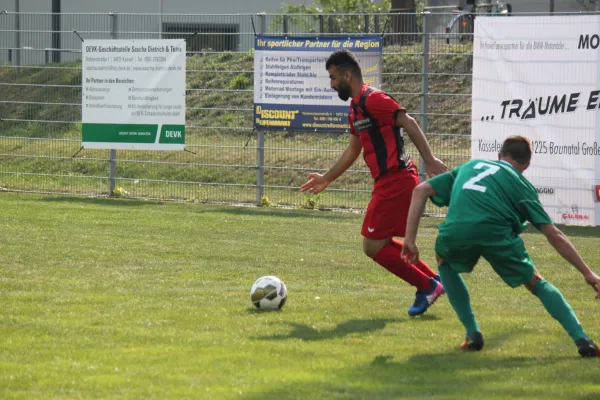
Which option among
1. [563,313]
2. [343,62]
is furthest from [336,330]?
[343,62]

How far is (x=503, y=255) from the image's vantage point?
6.54 m

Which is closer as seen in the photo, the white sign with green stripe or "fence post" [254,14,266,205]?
"fence post" [254,14,266,205]

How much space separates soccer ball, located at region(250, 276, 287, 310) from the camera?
827 centimetres

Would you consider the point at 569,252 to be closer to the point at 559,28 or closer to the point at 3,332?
the point at 3,332

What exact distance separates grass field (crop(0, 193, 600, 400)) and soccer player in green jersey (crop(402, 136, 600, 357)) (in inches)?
17.0

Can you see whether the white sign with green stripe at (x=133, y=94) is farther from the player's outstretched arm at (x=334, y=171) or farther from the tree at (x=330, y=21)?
the player's outstretched arm at (x=334, y=171)

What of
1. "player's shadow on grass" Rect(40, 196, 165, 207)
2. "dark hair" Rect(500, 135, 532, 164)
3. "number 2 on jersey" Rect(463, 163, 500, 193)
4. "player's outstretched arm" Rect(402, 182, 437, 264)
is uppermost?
"dark hair" Rect(500, 135, 532, 164)

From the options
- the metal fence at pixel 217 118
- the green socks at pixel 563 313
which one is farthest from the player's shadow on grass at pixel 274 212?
the green socks at pixel 563 313

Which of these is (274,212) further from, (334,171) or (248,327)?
(248,327)

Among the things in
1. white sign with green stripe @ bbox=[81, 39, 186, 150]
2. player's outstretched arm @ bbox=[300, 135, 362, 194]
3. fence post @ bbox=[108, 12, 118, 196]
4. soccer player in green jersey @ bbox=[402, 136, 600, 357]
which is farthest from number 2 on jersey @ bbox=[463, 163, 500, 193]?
fence post @ bbox=[108, 12, 118, 196]

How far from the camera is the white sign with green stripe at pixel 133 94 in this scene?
18.0 meters

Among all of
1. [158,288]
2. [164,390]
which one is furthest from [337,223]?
[164,390]

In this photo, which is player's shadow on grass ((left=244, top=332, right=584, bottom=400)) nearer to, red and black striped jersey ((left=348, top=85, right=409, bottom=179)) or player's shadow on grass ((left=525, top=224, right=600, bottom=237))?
red and black striped jersey ((left=348, top=85, right=409, bottom=179))

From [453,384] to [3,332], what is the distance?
10.6ft
